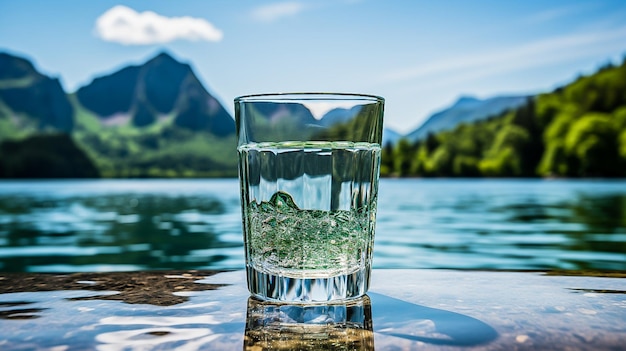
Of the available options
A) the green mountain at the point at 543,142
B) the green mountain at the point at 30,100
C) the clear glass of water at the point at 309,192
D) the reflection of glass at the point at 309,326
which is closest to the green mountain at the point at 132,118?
the green mountain at the point at 30,100

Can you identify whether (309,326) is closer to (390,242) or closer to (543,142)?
(390,242)

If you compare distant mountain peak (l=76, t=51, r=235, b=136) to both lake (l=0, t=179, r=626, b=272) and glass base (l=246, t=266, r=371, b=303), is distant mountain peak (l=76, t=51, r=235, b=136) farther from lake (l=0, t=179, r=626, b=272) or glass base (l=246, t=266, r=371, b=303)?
glass base (l=246, t=266, r=371, b=303)

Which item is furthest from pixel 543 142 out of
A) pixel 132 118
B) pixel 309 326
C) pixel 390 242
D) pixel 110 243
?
pixel 132 118

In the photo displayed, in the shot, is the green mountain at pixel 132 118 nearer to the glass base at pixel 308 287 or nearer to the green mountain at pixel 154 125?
the green mountain at pixel 154 125

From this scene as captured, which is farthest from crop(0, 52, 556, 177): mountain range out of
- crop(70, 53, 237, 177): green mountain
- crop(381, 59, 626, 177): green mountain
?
crop(381, 59, 626, 177): green mountain

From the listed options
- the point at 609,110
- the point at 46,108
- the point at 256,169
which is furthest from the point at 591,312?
the point at 46,108
